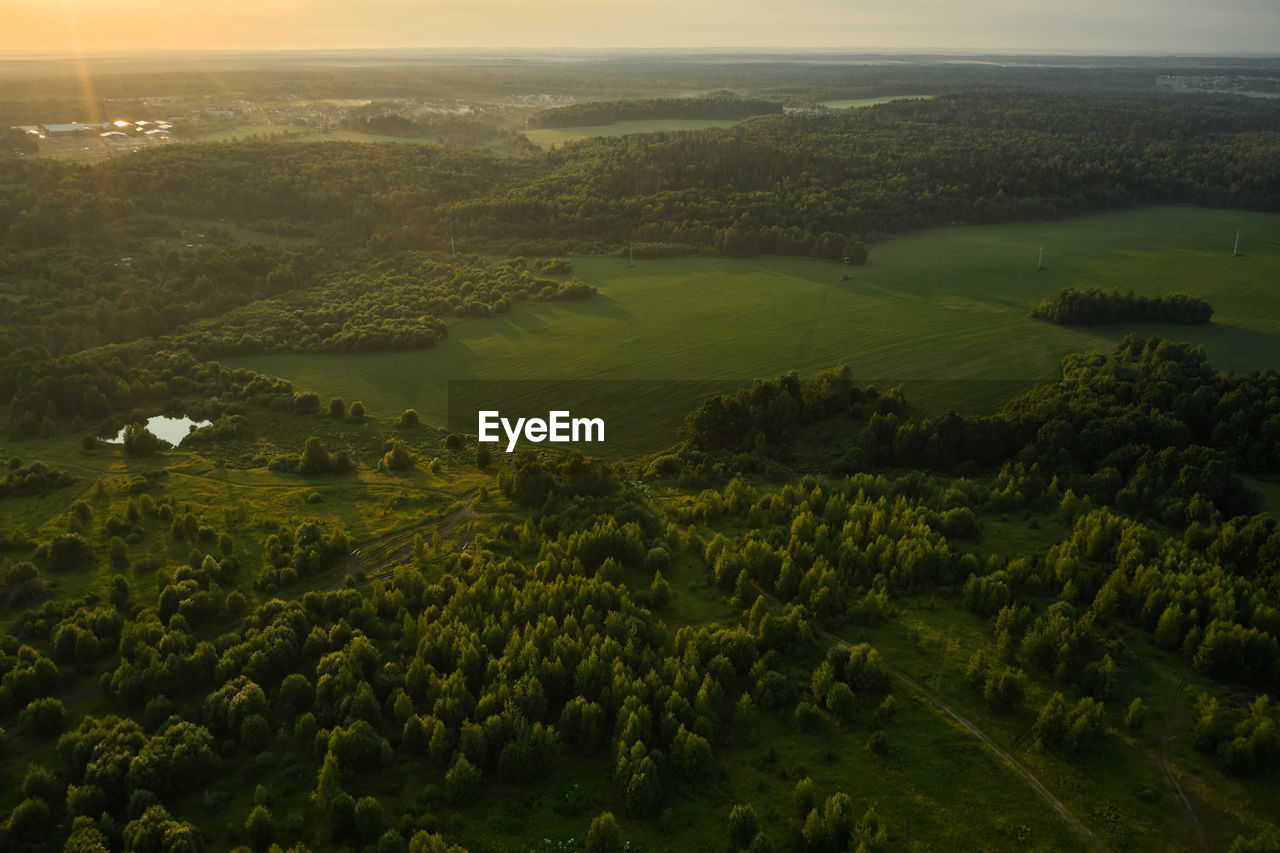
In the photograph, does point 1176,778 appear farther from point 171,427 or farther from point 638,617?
point 171,427

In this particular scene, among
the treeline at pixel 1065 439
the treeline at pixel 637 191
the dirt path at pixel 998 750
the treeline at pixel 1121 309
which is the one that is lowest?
the dirt path at pixel 998 750

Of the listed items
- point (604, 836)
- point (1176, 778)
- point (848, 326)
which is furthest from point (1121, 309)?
point (604, 836)

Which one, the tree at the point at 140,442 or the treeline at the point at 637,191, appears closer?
the tree at the point at 140,442

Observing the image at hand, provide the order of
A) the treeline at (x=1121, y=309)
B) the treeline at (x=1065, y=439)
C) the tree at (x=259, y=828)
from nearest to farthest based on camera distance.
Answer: the tree at (x=259, y=828), the treeline at (x=1065, y=439), the treeline at (x=1121, y=309)

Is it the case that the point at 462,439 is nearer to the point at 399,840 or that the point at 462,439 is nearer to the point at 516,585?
the point at 516,585

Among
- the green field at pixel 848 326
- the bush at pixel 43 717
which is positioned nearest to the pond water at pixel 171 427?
the green field at pixel 848 326

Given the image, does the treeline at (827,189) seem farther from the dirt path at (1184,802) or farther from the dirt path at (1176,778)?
the dirt path at (1184,802)

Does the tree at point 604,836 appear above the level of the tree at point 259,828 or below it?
above

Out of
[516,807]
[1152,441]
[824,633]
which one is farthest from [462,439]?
[1152,441]

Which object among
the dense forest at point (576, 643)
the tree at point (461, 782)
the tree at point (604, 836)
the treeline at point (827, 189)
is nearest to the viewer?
the tree at point (604, 836)
